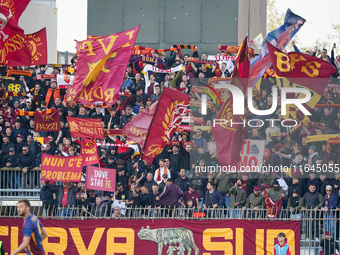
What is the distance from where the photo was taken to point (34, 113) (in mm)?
28578

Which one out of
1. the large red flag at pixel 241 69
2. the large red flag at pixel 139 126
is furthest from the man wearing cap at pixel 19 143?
the large red flag at pixel 241 69

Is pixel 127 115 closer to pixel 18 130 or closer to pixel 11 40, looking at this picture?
pixel 18 130

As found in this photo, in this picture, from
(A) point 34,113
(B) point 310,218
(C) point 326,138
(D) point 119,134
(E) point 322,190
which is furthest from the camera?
(A) point 34,113

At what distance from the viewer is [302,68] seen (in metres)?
24.9

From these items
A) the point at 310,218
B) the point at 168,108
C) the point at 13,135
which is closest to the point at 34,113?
the point at 13,135

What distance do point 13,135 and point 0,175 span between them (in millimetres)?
1589

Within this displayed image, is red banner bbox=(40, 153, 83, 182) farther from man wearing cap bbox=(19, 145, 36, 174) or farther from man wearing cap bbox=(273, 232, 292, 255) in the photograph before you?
man wearing cap bbox=(273, 232, 292, 255)

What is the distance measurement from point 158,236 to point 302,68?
6363 mm

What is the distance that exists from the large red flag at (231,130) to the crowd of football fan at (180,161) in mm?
448

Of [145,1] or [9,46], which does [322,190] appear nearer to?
[9,46]

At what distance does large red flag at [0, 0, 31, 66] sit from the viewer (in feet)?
89.5

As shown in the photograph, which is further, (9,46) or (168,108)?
(9,46)

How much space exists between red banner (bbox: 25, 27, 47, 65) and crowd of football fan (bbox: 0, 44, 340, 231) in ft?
4.81

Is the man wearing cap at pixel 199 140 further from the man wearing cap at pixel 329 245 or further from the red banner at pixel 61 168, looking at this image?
the man wearing cap at pixel 329 245
